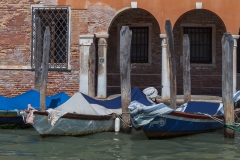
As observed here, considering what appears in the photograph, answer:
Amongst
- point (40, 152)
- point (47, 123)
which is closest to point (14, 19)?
point (47, 123)

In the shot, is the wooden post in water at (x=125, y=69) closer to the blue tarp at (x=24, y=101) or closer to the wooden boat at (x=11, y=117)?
the blue tarp at (x=24, y=101)

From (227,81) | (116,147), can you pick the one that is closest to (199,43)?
(227,81)

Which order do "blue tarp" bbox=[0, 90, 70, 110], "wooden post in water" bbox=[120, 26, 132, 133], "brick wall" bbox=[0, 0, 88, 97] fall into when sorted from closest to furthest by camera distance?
"wooden post in water" bbox=[120, 26, 132, 133], "blue tarp" bbox=[0, 90, 70, 110], "brick wall" bbox=[0, 0, 88, 97]

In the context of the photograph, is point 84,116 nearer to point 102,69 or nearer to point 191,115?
point 191,115

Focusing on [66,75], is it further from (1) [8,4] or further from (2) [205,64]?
(2) [205,64]

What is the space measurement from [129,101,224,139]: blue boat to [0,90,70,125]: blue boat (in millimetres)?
2967

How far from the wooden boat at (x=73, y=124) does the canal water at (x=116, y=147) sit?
0.37 ft

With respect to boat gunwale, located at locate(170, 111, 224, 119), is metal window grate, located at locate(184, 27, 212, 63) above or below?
above

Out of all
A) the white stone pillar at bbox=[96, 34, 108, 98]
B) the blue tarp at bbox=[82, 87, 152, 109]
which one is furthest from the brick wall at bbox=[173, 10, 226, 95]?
the blue tarp at bbox=[82, 87, 152, 109]

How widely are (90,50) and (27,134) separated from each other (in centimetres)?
304

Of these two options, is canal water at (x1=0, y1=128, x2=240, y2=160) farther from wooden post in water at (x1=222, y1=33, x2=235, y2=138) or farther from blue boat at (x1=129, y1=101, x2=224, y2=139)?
wooden post in water at (x1=222, y1=33, x2=235, y2=138)

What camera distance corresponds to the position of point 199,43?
1670 centimetres

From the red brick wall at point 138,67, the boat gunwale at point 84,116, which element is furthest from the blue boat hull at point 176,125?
the red brick wall at point 138,67

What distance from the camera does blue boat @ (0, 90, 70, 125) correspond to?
475 inches
